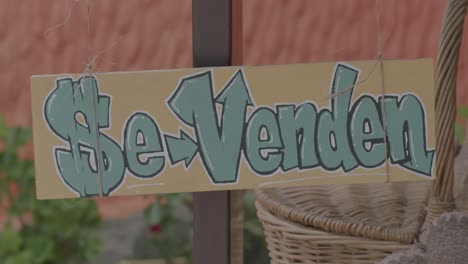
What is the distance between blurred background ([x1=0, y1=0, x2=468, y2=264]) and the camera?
1.54 meters

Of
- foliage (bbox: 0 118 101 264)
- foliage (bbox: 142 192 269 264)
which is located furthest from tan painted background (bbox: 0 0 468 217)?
foliage (bbox: 142 192 269 264)

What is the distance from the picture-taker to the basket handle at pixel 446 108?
61 cm

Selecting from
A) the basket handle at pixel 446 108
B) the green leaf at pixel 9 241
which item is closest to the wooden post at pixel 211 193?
the basket handle at pixel 446 108

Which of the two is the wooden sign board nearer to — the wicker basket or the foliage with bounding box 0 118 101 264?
the wicker basket

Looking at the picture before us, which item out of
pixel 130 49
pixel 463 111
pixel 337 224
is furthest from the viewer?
pixel 130 49

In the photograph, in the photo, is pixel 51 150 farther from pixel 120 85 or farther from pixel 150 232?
pixel 150 232

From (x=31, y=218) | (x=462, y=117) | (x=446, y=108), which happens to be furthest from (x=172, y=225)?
(x=446, y=108)

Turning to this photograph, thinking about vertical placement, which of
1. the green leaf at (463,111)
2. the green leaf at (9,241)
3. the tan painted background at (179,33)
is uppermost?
the tan painted background at (179,33)

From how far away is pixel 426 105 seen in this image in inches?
21.2

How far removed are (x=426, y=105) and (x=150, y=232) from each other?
3.73 feet

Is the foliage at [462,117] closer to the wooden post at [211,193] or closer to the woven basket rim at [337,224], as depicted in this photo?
the woven basket rim at [337,224]

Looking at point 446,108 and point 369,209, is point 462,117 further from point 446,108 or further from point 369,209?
point 446,108

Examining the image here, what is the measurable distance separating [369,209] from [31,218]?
2.87 feet

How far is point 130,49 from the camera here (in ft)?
5.09
